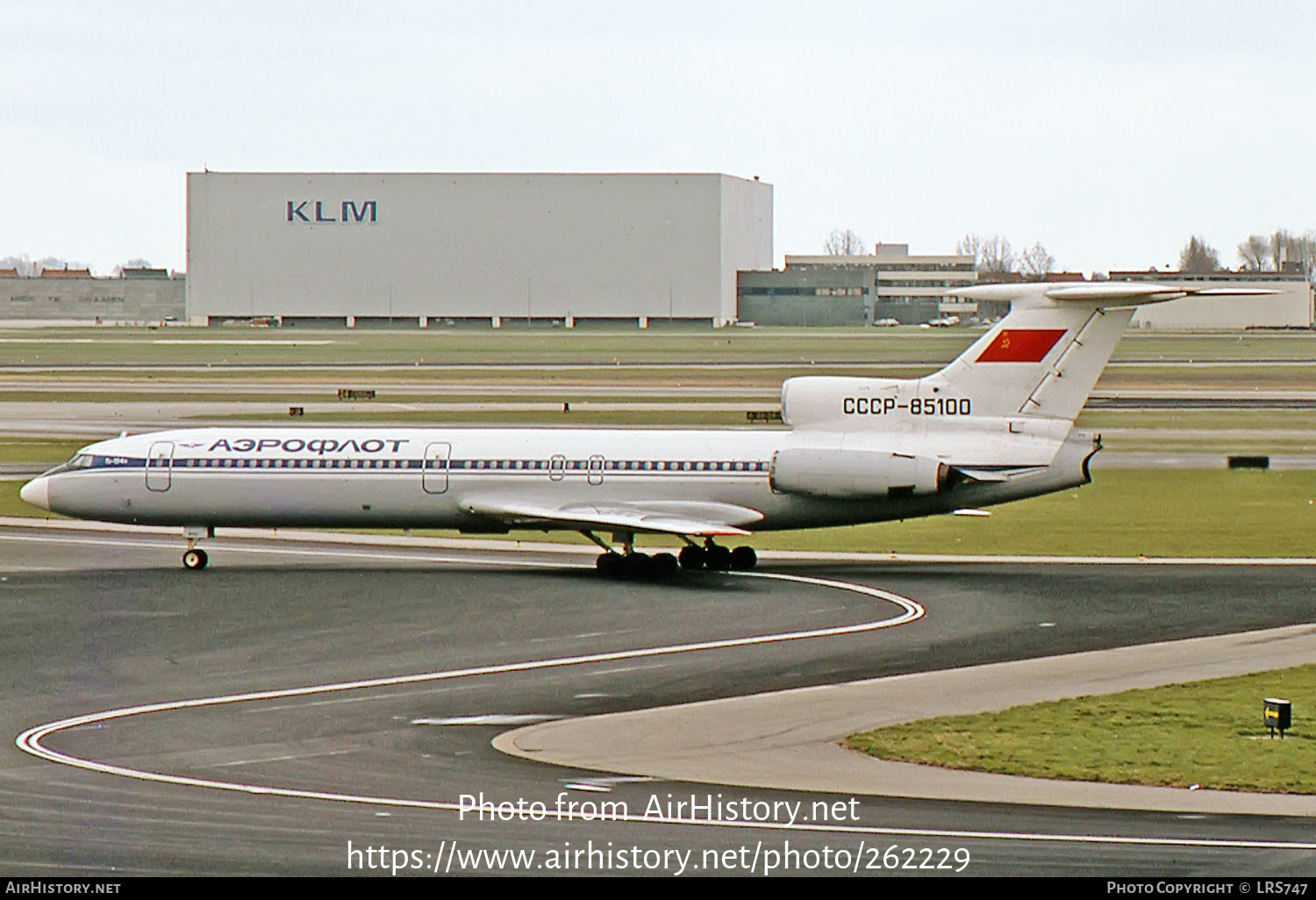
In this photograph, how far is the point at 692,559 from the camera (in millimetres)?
39781

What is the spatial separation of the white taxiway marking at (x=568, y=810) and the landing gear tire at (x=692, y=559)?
16.5ft

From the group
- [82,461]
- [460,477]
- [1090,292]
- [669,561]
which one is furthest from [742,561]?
[82,461]

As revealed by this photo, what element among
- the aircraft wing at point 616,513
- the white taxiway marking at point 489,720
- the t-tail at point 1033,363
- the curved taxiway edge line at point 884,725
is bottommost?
the white taxiway marking at point 489,720

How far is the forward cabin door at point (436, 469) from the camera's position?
39.6 meters

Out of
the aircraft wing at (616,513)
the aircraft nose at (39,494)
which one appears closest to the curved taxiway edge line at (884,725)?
the aircraft wing at (616,513)

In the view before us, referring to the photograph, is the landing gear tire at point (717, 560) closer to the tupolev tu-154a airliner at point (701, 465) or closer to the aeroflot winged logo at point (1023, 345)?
the tupolev tu-154a airliner at point (701, 465)

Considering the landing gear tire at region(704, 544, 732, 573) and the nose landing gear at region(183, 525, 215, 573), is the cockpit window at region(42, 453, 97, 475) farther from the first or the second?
the landing gear tire at region(704, 544, 732, 573)

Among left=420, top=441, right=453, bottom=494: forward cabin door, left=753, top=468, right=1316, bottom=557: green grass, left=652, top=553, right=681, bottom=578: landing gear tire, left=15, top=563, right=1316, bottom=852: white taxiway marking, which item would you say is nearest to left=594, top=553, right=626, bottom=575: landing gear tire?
left=652, top=553, right=681, bottom=578: landing gear tire

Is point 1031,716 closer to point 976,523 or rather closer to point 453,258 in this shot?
point 976,523

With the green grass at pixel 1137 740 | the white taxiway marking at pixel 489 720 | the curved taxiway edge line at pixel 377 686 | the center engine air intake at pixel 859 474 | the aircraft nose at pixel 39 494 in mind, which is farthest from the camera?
the aircraft nose at pixel 39 494

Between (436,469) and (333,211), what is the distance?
153m

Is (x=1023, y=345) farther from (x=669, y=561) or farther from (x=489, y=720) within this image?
(x=489, y=720)

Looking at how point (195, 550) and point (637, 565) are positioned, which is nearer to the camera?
point (637, 565)

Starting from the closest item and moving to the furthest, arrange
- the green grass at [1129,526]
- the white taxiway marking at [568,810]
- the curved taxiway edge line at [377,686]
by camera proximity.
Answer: the white taxiway marking at [568,810], the curved taxiway edge line at [377,686], the green grass at [1129,526]
